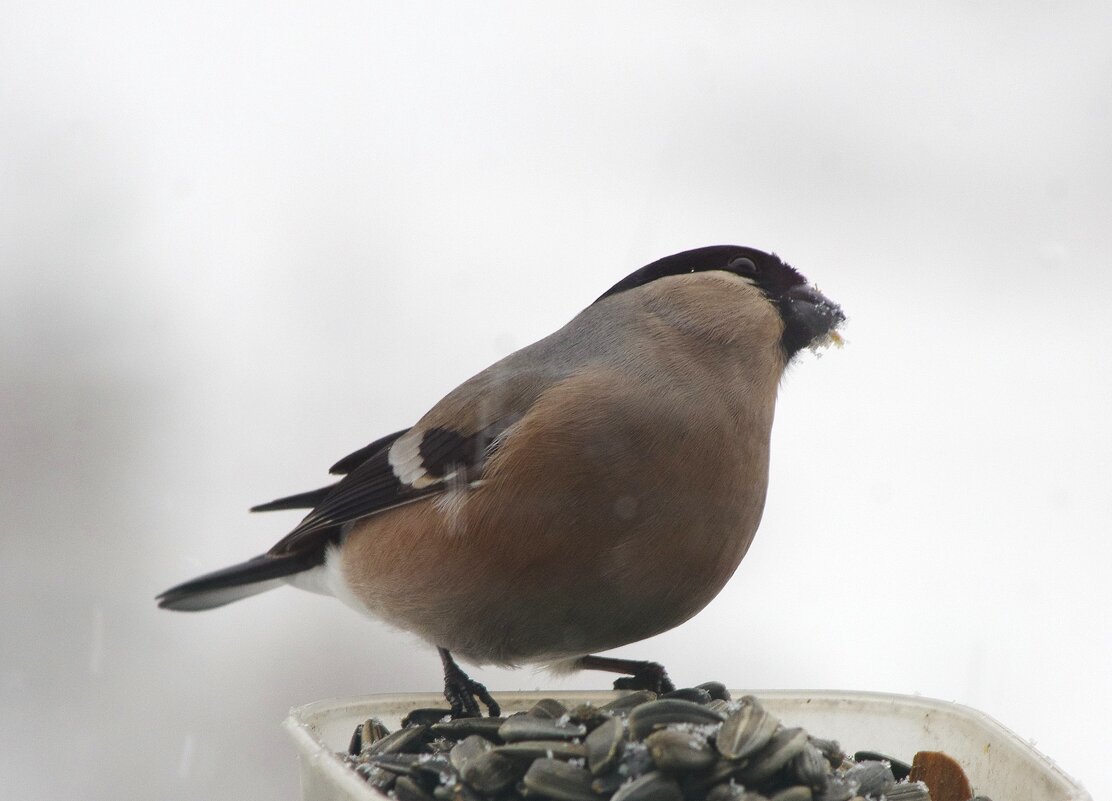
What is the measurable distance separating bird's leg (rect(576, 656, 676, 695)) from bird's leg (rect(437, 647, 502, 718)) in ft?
0.78

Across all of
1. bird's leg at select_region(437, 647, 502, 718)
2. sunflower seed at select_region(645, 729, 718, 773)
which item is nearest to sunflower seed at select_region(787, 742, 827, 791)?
sunflower seed at select_region(645, 729, 718, 773)

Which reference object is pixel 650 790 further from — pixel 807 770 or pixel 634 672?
pixel 634 672

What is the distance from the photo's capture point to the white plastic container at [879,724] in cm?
201

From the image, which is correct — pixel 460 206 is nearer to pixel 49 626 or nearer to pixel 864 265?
pixel 864 265

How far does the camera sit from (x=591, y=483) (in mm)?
2188

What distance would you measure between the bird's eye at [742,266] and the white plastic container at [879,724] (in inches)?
34.8

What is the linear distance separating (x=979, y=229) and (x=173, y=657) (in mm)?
3667

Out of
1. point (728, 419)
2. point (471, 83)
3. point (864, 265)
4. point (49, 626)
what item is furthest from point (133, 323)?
point (728, 419)

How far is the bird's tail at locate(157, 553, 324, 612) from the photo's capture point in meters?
2.85

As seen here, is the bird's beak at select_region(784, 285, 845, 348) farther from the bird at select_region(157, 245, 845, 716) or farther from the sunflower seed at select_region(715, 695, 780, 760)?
the sunflower seed at select_region(715, 695, 780, 760)

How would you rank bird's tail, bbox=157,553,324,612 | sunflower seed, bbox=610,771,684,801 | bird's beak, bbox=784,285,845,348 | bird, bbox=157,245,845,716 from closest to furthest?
sunflower seed, bbox=610,771,684,801, bird, bbox=157,245,845,716, bird's beak, bbox=784,285,845,348, bird's tail, bbox=157,553,324,612

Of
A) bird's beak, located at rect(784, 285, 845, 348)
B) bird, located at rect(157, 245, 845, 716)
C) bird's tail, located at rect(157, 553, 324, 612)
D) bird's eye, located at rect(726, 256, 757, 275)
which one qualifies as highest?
bird's eye, located at rect(726, 256, 757, 275)

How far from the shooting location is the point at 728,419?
2.33m

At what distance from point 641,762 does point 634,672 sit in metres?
0.81
